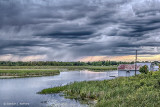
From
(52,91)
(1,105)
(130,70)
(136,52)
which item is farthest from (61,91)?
(130,70)

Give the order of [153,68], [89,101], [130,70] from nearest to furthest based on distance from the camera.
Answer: [89,101]
[130,70]
[153,68]

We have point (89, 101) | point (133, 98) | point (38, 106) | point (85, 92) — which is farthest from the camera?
point (85, 92)

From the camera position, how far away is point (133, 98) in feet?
64.1

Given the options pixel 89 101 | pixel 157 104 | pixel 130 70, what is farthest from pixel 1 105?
pixel 130 70

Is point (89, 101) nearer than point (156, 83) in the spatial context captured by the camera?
Yes

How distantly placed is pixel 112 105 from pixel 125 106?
1190 millimetres

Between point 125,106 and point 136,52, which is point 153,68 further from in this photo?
point 125,106

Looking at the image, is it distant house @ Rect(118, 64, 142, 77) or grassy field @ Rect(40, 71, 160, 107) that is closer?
grassy field @ Rect(40, 71, 160, 107)

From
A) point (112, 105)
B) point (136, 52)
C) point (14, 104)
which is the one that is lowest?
point (14, 104)

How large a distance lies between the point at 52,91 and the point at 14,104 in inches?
429

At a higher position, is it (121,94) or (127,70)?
(127,70)

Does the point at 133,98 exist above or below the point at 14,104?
above

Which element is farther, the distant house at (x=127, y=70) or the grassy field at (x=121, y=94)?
the distant house at (x=127, y=70)

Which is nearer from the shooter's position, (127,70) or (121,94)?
(121,94)
